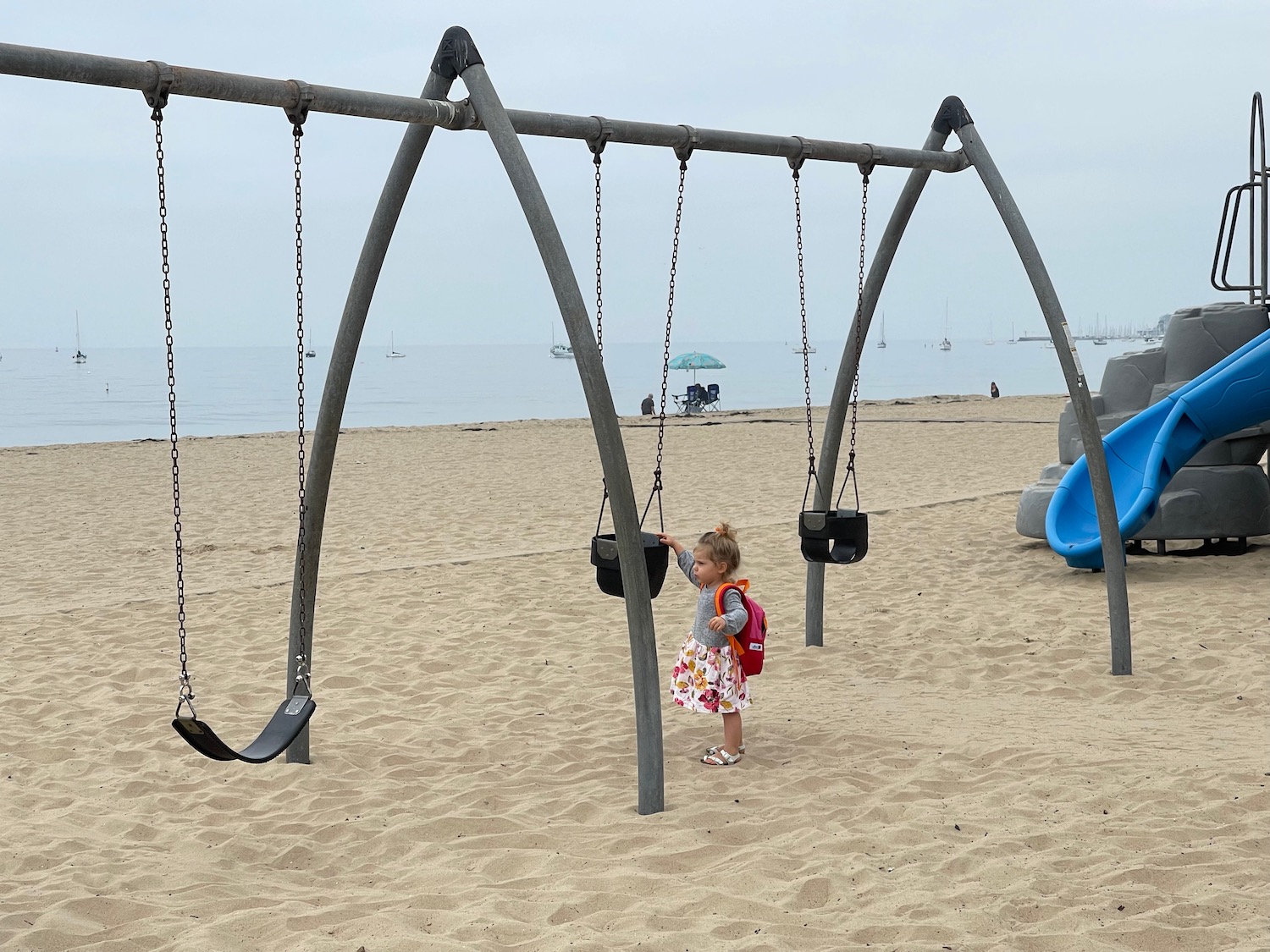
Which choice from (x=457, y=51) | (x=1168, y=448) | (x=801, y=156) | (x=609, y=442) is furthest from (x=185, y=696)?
(x=1168, y=448)

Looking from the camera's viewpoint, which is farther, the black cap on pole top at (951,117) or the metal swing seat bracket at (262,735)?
the black cap on pole top at (951,117)

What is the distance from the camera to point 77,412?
48812 mm

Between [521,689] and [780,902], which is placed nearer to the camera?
[780,902]

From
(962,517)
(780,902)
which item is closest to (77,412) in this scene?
(962,517)

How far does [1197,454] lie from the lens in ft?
32.4

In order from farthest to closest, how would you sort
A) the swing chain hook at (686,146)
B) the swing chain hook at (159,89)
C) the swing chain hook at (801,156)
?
the swing chain hook at (801,156)
the swing chain hook at (686,146)
the swing chain hook at (159,89)

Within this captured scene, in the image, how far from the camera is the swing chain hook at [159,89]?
13.7 feet

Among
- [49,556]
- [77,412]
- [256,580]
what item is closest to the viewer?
[256,580]

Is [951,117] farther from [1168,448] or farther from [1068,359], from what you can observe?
[1168,448]

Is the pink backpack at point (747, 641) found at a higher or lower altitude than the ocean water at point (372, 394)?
lower

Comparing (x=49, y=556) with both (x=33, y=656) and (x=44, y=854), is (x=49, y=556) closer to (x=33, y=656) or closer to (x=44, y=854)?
(x=33, y=656)

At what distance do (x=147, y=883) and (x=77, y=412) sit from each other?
4916 cm

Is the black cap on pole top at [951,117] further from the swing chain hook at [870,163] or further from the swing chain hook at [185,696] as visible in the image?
the swing chain hook at [185,696]

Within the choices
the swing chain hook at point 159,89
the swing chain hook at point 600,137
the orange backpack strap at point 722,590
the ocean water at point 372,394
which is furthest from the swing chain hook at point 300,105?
the ocean water at point 372,394
